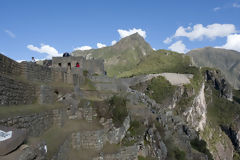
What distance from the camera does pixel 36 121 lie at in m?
7.62

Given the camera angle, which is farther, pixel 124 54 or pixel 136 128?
pixel 124 54

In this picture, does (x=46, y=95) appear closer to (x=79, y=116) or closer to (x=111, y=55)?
(x=79, y=116)

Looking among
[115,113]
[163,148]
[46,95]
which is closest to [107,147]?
[115,113]

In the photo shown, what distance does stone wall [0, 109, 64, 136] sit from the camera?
19.2ft

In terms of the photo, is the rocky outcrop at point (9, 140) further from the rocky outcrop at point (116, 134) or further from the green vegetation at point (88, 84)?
the green vegetation at point (88, 84)

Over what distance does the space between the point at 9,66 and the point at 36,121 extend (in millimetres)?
4052

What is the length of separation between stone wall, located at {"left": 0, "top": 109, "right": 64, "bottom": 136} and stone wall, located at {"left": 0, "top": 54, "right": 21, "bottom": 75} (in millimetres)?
3219

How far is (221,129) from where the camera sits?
8900cm

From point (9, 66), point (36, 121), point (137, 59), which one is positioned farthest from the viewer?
point (137, 59)

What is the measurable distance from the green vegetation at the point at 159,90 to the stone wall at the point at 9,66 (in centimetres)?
5469

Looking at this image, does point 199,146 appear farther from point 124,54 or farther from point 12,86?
point 124,54

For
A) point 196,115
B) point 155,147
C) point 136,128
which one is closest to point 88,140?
point 136,128

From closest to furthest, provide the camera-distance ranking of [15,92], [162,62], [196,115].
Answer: [15,92]
[196,115]
[162,62]

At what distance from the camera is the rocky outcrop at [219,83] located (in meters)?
113
